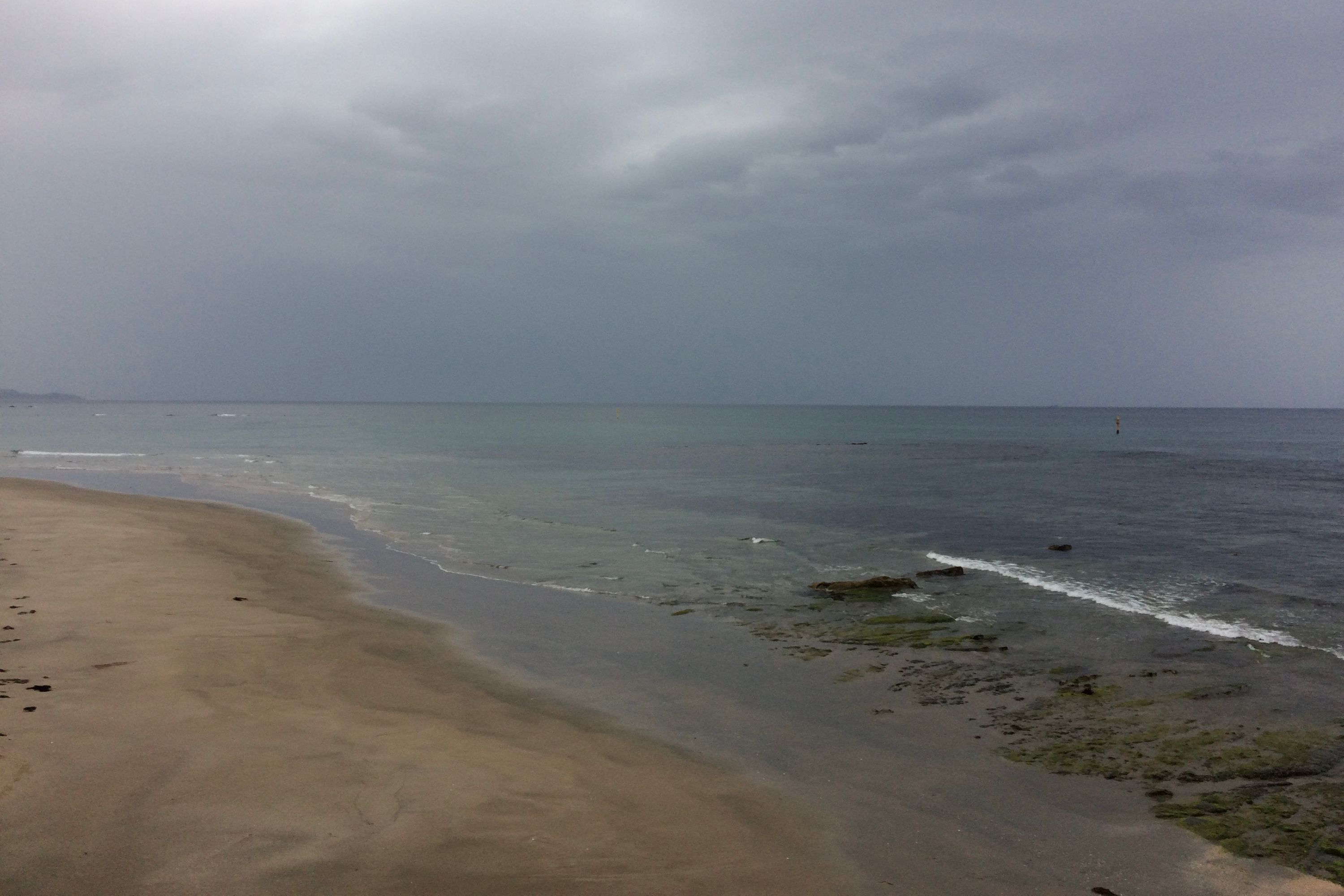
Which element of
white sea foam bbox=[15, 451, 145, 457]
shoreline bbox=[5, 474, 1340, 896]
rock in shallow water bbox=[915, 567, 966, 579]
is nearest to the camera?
shoreline bbox=[5, 474, 1340, 896]

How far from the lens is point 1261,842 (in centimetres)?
711

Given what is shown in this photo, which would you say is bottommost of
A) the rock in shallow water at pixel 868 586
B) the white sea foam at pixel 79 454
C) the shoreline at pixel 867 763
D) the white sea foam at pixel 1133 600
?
the shoreline at pixel 867 763

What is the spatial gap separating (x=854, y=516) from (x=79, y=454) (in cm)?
5661

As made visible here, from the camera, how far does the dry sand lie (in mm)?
5875

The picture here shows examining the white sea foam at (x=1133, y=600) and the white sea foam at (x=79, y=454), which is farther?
the white sea foam at (x=79, y=454)

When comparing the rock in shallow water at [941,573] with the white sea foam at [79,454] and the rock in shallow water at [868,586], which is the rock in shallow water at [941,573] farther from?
the white sea foam at [79,454]

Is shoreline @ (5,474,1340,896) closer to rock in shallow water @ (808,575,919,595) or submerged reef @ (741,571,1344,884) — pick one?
submerged reef @ (741,571,1344,884)

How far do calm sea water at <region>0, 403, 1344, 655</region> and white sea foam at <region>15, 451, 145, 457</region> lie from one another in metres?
0.45

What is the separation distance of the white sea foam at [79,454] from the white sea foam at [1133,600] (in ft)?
193

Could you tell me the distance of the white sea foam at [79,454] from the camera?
5538 cm

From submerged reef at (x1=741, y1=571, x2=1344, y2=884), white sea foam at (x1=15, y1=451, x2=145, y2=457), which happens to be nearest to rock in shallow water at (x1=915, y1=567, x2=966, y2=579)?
submerged reef at (x1=741, y1=571, x2=1344, y2=884)

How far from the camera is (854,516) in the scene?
31.3m

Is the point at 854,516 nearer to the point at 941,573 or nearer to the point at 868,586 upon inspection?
the point at 941,573

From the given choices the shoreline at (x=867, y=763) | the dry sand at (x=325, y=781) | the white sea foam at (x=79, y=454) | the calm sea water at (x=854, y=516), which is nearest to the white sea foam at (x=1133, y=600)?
the calm sea water at (x=854, y=516)
